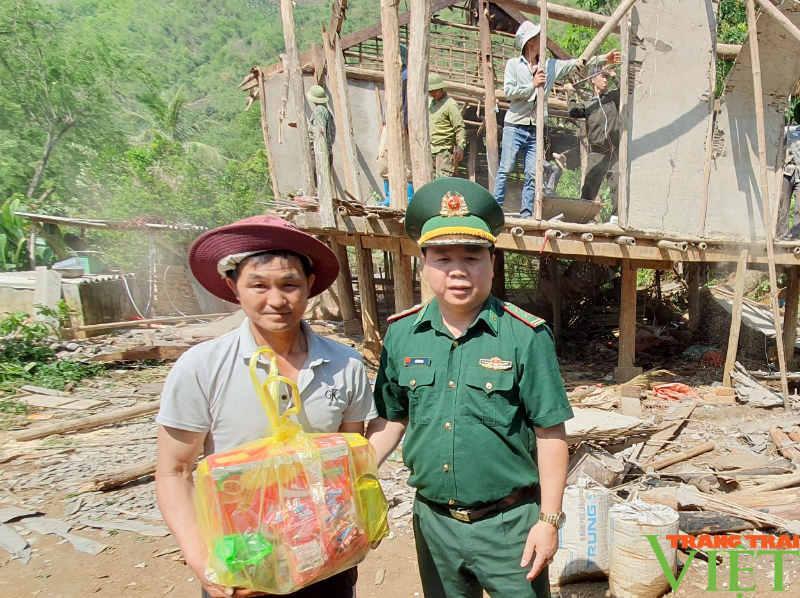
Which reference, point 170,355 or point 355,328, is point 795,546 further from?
point 170,355

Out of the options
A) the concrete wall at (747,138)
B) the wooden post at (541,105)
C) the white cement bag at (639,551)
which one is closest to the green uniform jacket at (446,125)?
the wooden post at (541,105)

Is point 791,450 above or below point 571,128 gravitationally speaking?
below

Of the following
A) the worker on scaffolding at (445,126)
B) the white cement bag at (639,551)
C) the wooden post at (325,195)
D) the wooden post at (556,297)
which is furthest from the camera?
the wooden post at (556,297)

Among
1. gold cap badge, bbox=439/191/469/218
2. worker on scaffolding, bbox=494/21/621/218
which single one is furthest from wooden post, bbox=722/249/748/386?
gold cap badge, bbox=439/191/469/218

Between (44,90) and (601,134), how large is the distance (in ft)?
68.8

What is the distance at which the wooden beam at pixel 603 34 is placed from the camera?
525 centimetres

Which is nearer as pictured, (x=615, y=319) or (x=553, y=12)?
(x=553, y=12)

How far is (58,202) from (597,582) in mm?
22120

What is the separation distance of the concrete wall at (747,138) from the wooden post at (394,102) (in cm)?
403

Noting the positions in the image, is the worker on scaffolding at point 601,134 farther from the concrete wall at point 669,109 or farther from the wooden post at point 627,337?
the wooden post at point 627,337

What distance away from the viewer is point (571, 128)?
41.2 feet

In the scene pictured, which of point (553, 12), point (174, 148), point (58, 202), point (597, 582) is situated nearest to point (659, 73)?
point (553, 12)

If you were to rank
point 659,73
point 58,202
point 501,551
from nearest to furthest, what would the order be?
1. point 501,551
2. point 659,73
3. point 58,202

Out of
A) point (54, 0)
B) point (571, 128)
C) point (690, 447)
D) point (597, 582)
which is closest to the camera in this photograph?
point (597, 582)
